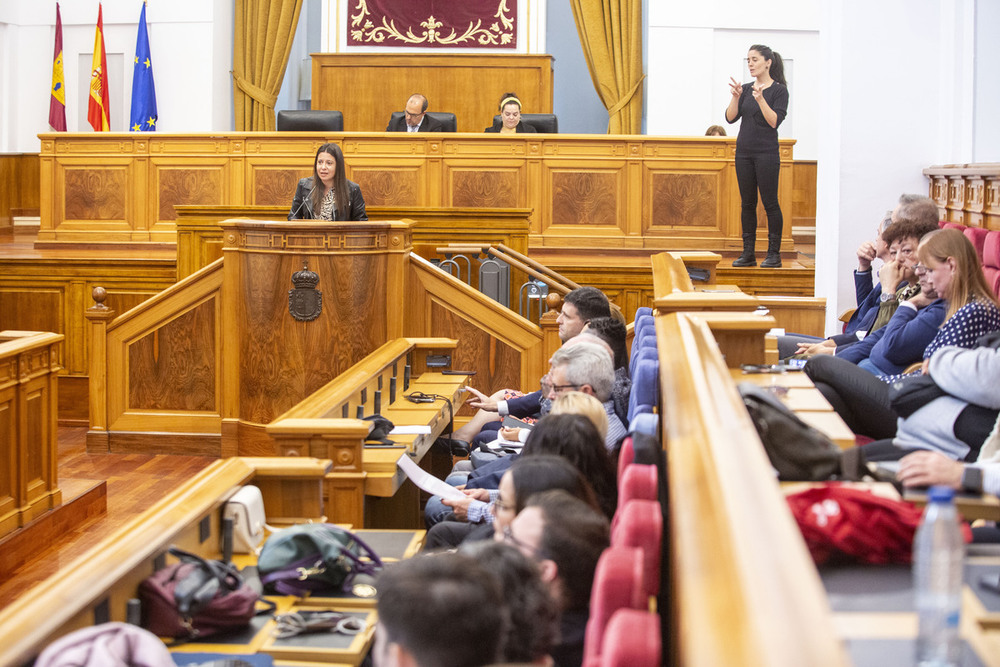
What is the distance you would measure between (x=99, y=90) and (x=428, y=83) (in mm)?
3154

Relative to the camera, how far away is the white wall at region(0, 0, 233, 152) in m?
11.2

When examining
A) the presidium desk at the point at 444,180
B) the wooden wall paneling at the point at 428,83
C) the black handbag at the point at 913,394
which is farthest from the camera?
the wooden wall paneling at the point at 428,83

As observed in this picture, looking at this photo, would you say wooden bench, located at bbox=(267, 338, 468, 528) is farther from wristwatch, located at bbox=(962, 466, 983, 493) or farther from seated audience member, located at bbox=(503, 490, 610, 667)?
wristwatch, located at bbox=(962, 466, 983, 493)

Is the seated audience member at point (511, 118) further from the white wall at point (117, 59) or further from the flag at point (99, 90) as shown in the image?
the flag at point (99, 90)

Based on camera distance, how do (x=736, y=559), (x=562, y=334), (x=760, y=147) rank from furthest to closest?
1. (x=760, y=147)
2. (x=562, y=334)
3. (x=736, y=559)

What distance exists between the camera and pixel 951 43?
6.03 meters

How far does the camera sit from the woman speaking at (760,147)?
23.8 ft

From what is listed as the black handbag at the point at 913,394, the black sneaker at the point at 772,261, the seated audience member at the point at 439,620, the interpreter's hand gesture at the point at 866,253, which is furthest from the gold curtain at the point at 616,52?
the seated audience member at the point at 439,620

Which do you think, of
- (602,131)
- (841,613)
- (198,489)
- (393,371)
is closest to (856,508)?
(841,613)

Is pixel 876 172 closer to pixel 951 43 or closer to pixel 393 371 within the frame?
pixel 951 43

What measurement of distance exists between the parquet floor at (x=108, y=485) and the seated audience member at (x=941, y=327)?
3133 millimetres

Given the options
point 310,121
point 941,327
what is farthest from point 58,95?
point 941,327

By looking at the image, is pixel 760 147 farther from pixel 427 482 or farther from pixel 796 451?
pixel 796 451

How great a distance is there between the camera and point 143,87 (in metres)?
11.0
